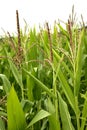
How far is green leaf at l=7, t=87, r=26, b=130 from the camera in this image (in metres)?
0.53

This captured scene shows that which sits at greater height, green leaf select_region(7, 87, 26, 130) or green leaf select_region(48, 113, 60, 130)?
green leaf select_region(7, 87, 26, 130)

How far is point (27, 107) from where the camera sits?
2.26 ft

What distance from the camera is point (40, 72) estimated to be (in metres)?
0.92

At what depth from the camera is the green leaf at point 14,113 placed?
1.73ft

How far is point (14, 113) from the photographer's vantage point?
1.78 feet

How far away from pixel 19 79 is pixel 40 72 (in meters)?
0.17

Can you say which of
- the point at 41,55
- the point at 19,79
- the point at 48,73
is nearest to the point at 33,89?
the point at 19,79

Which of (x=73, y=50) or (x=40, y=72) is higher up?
(x=73, y=50)

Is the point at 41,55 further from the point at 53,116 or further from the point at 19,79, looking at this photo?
the point at 53,116

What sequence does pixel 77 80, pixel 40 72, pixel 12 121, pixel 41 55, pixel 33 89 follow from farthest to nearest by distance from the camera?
pixel 41 55 → pixel 40 72 → pixel 33 89 → pixel 77 80 → pixel 12 121

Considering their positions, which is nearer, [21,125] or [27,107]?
[21,125]

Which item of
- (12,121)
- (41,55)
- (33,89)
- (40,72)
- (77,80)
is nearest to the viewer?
(12,121)

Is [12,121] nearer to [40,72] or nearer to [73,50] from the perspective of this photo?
[73,50]

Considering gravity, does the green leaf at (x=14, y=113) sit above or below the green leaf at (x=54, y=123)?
above
